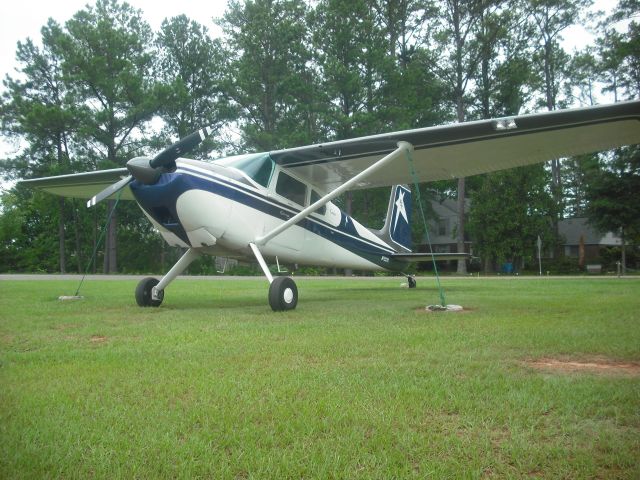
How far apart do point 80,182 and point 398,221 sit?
882 cm

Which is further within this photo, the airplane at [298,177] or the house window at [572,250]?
the house window at [572,250]

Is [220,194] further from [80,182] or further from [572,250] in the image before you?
[572,250]

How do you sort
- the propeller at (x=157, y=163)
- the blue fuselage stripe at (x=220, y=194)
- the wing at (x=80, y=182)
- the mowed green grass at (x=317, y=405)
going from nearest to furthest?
the mowed green grass at (x=317, y=405)
the propeller at (x=157, y=163)
the blue fuselage stripe at (x=220, y=194)
the wing at (x=80, y=182)

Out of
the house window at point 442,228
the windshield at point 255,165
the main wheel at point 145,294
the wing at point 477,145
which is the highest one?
the house window at point 442,228

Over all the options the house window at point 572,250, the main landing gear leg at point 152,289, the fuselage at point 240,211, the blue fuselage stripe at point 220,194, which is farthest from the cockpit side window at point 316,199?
the house window at point 572,250

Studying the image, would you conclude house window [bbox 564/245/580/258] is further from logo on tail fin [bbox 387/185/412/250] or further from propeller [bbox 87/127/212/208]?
propeller [bbox 87/127/212/208]

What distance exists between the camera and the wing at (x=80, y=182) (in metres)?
10.9

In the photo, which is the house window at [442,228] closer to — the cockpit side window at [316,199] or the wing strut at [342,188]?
the cockpit side window at [316,199]

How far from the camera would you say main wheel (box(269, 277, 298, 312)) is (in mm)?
7828

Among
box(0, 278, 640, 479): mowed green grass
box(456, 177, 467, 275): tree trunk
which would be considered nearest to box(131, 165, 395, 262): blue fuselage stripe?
box(0, 278, 640, 479): mowed green grass

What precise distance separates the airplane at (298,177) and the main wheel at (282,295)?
0.02 meters

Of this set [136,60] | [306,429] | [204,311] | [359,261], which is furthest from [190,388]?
[136,60]

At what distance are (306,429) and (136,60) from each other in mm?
37954

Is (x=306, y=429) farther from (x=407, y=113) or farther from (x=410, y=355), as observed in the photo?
(x=407, y=113)
